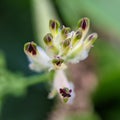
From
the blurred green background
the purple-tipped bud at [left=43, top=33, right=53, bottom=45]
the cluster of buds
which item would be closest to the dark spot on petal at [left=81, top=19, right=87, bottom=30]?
the cluster of buds

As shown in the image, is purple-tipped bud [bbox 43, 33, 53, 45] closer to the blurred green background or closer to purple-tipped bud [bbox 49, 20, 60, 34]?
purple-tipped bud [bbox 49, 20, 60, 34]

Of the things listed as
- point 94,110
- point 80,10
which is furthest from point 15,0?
point 94,110

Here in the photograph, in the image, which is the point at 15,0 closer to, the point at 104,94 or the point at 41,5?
the point at 41,5

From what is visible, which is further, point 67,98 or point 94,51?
point 94,51

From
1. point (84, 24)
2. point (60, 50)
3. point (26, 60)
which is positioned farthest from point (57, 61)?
point (26, 60)

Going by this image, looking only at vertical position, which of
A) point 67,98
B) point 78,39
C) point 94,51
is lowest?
point 67,98

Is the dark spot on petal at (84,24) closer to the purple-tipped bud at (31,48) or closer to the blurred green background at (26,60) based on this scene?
the purple-tipped bud at (31,48)
